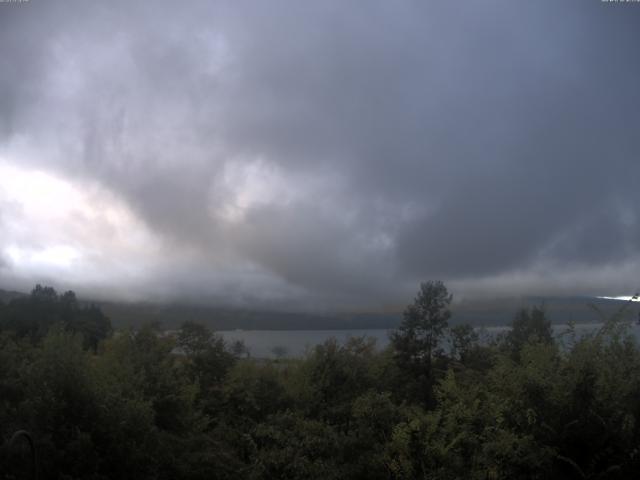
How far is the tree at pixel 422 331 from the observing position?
38.0 metres

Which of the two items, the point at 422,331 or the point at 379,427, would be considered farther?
the point at 422,331

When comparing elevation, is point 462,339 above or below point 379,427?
above

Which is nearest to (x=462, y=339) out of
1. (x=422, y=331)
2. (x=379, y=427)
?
(x=422, y=331)

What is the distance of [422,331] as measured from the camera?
39281mm

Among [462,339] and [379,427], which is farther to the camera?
[462,339]

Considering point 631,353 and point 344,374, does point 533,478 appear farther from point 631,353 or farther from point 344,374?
point 344,374

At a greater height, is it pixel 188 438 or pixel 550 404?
pixel 550 404

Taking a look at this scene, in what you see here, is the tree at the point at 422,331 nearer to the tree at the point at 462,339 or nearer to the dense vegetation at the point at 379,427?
the tree at the point at 462,339

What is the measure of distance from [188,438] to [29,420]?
5.75m

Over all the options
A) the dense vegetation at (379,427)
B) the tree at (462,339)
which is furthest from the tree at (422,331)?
the dense vegetation at (379,427)

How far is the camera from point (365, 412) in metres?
12.3

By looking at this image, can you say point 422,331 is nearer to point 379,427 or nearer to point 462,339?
point 462,339

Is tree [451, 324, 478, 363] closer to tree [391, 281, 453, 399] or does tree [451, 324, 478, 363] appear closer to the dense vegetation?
tree [391, 281, 453, 399]

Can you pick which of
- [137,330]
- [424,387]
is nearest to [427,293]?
[424,387]
